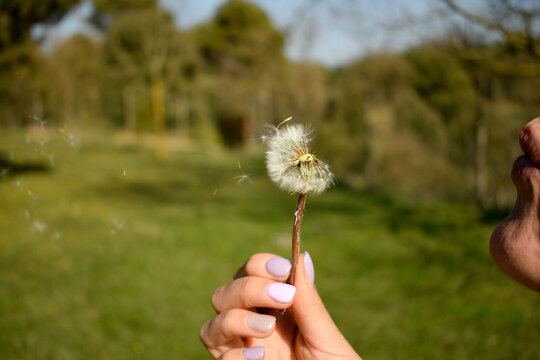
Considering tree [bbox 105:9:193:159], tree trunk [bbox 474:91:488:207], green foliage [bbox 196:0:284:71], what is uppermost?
green foliage [bbox 196:0:284:71]

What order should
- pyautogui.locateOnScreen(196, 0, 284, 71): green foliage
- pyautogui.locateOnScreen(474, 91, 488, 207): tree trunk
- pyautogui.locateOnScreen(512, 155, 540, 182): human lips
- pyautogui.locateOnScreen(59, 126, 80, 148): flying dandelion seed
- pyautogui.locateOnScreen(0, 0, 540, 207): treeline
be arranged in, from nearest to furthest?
pyautogui.locateOnScreen(512, 155, 540, 182): human lips, pyautogui.locateOnScreen(59, 126, 80, 148): flying dandelion seed, pyautogui.locateOnScreen(0, 0, 540, 207): treeline, pyautogui.locateOnScreen(474, 91, 488, 207): tree trunk, pyautogui.locateOnScreen(196, 0, 284, 71): green foliage

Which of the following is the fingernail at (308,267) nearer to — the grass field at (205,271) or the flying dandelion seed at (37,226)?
the grass field at (205,271)

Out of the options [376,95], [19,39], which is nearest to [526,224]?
[19,39]

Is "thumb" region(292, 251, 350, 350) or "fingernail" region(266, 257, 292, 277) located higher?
"fingernail" region(266, 257, 292, 277)

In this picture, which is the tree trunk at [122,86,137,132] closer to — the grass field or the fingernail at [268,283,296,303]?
the grass field

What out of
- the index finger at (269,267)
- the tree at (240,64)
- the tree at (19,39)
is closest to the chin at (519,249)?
the index finger at (269,267)

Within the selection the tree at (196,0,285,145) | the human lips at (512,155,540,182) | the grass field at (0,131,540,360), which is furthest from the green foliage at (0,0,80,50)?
the tree at (196,0,285,145)

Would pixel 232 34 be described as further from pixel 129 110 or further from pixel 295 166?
pixel 295 166

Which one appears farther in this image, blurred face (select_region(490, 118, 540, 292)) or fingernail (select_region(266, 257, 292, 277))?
fingernail (select_region(266, 257, 292, 277))

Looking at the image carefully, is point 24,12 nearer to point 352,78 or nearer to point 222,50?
point 352,78
